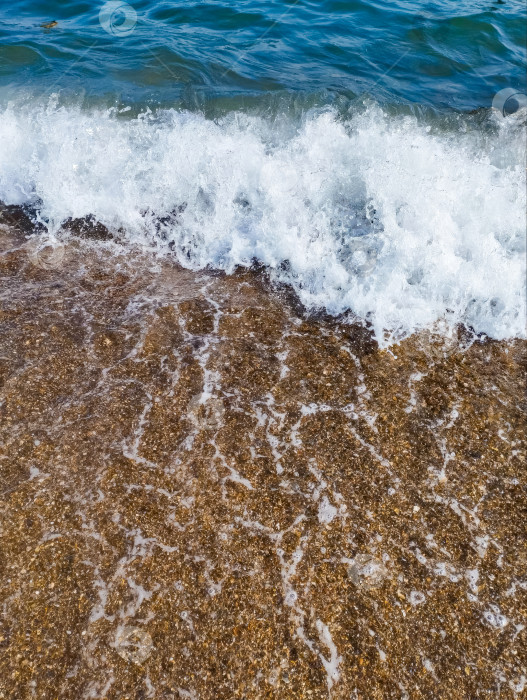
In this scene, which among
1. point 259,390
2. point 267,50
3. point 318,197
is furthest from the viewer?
point 267,50

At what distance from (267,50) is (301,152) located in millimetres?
4899

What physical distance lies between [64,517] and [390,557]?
213 cm

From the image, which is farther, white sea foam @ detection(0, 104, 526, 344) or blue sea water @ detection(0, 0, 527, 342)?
blue sea water @ detection(0, 0, 527, 342)

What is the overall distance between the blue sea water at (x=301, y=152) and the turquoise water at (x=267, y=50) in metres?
0.06

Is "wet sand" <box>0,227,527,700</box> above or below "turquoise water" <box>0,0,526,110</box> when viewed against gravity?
below

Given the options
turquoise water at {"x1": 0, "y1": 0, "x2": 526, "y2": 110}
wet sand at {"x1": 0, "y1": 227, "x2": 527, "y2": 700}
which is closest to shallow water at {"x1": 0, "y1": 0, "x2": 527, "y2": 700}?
wet sand at {"x1": 0, "y1": 227, "x2": 527, "y2": 700}

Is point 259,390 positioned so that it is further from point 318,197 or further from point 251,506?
point 318,197

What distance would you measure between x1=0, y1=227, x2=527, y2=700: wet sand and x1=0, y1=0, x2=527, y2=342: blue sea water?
2.89ft

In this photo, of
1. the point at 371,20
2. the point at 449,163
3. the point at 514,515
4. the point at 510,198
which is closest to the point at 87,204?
the point at 449,163

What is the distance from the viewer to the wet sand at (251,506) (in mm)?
2428

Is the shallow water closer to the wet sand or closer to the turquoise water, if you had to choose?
the wet sand

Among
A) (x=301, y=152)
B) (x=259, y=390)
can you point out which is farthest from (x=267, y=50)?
(x=259, y=390)

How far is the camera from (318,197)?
584cm

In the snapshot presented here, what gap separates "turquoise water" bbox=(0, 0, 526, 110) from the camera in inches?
325
